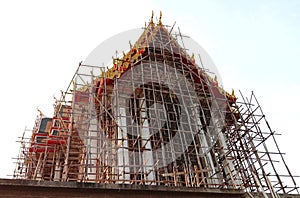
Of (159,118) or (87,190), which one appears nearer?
(87,190)

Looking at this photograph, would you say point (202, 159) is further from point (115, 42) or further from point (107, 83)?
point (115, 42)

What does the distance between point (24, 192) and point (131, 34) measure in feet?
41.2

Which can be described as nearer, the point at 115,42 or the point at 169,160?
the point at 169,160

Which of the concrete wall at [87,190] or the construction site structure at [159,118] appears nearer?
the concrete wall at [87,190]

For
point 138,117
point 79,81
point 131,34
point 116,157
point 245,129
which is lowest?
point 116,157

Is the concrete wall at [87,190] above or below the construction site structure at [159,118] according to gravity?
below

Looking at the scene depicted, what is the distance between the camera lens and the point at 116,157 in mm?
11500

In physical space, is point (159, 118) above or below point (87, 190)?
above

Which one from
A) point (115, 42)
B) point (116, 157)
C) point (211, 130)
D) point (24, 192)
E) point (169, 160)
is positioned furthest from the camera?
point (115, 42)

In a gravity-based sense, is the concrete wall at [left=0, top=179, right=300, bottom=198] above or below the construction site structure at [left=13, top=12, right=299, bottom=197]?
below

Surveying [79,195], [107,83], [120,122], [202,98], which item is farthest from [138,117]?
[79,195]

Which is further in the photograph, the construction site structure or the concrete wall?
the construction site structure

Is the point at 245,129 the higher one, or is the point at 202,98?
the point at 202,98

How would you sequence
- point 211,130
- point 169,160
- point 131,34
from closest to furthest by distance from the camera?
point 169,160 < point 211,130 < point 131,34
